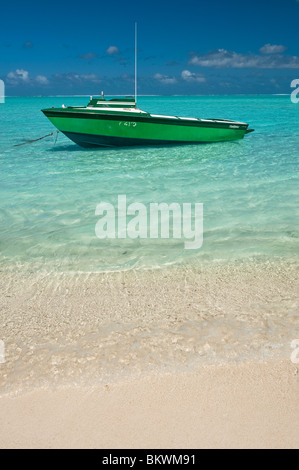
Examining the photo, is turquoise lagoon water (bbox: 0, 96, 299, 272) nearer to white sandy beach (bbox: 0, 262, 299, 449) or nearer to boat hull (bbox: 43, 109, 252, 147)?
boat hull (bbox: 43, 109, 252, 147)

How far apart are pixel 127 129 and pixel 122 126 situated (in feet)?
0.71

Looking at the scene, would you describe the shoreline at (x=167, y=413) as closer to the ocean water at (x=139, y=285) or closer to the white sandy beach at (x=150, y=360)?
the white sandy beach at (x=150, y=360)

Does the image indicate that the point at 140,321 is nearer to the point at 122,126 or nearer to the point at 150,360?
the point at 150,360

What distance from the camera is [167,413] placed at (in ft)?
7.68

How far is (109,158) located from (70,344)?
406 inches

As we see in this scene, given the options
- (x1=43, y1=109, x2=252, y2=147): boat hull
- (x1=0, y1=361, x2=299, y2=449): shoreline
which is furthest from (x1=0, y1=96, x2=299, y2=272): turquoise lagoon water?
(x1=0, y1=361, x2=299, y2=449): shoreline

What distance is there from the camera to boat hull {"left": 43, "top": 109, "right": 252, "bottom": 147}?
13.1 meters

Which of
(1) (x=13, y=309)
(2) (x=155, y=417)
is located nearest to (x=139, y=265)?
(1) (x=13, y=309)

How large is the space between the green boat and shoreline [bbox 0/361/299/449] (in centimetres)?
1157

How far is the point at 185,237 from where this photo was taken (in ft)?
18.6

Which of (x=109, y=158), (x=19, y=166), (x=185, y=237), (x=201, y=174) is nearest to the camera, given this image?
(x=185, y=237)

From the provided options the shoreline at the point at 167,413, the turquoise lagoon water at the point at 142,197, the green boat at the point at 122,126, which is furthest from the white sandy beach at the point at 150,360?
the green boat at the point at 122,126

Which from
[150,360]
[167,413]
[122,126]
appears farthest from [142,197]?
[122,126]
